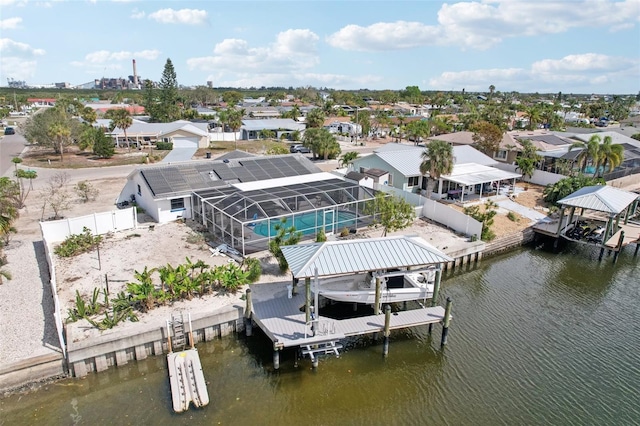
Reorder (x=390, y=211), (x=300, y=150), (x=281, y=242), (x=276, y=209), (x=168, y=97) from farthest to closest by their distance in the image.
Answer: (x=168, y=97) → (x=300, y=150) → (x=390, y=211) → (x=276, y=209) → (x=281, y=242)

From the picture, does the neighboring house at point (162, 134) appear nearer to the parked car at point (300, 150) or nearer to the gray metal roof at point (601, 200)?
the parked car at point (300, 150)

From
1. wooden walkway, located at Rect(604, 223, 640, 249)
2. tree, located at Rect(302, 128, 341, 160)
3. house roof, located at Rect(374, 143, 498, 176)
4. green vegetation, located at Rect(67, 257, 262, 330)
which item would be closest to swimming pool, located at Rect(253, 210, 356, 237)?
green vegetation, located at Rect(67, 257, 262, 330)

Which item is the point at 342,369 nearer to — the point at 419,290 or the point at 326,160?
the point at 419,290

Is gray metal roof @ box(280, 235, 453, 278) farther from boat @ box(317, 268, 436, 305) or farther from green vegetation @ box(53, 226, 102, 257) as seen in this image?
green vegetation @ box(53, 226, 102, 257)

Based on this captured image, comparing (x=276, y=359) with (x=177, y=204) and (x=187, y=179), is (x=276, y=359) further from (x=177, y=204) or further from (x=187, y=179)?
(x=187, y=179)

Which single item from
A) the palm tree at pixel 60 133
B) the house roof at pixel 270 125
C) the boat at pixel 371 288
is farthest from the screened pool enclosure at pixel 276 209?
the house roof at pixel 270 125

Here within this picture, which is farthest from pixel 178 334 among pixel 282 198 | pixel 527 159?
pixel 527 159
